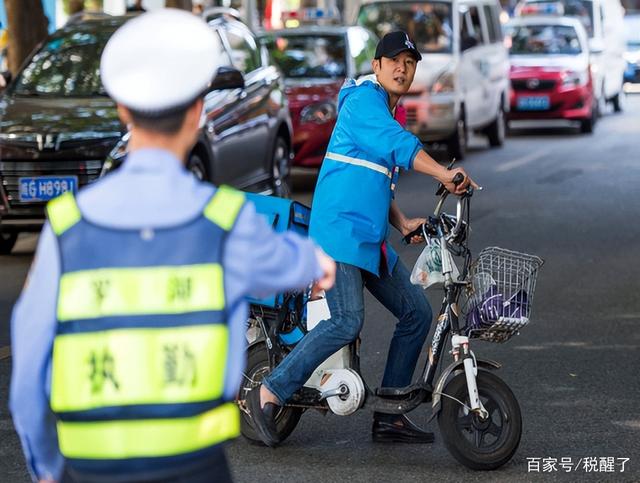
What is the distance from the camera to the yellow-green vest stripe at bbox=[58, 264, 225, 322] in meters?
2.61

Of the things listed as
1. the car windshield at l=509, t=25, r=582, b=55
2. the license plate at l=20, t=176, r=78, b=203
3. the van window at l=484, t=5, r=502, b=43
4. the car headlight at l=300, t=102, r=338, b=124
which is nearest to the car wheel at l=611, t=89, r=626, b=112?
the car windshield at l=509, t=25, r=582, b=55

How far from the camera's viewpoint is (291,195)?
15.3 m

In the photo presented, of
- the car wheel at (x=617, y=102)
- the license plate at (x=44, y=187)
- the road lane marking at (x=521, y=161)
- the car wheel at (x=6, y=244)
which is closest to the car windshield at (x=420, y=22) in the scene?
the road lane marking at (x=521, y=161)

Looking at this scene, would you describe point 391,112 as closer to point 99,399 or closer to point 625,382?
point 625,382

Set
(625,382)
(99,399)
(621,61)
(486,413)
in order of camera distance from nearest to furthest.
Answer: (99,399), (486,413), (625,382), (621,61)

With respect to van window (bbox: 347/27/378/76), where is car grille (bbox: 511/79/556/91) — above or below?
below

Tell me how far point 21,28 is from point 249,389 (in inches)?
436

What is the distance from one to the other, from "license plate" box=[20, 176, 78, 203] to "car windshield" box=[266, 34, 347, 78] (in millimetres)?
5779

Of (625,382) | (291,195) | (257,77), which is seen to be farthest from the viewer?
(291,195)

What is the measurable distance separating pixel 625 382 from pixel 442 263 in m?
1.97

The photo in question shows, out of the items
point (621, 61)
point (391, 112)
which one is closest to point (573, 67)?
point (621, 61)

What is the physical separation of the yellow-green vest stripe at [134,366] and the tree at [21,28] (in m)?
13.9

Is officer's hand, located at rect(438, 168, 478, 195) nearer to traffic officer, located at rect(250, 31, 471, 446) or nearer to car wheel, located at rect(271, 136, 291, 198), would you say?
traffic officer, located at rect(250, 31, 471, 446)

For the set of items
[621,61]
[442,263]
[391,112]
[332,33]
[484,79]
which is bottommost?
[621,61]
